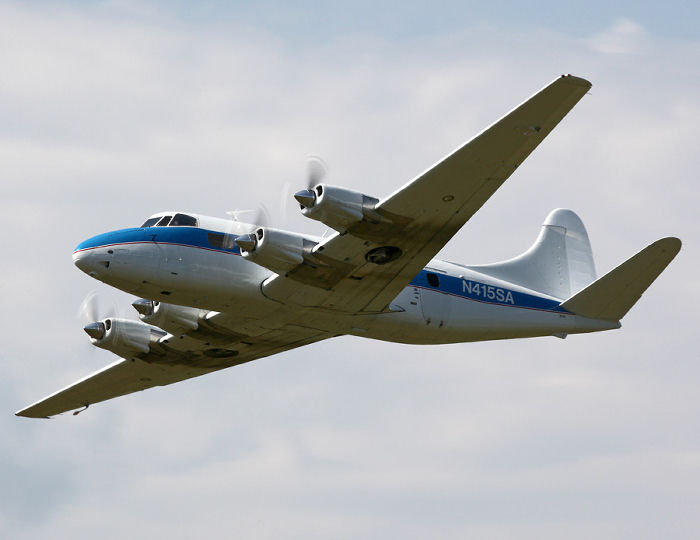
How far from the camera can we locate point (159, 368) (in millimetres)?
36656

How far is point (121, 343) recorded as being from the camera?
115ft

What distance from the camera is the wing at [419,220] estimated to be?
82.9 ft

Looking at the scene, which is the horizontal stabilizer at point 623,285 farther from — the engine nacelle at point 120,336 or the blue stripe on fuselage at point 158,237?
the engine nacelle at point 120,336

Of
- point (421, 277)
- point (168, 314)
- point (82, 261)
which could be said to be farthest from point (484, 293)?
point (82, 261)

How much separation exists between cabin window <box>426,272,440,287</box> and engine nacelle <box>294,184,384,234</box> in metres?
5.12

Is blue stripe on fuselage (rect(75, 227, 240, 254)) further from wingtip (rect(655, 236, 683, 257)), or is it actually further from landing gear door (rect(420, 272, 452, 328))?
wingtip (rect(655, 236, 683, 257))

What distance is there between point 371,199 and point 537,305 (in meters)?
9.14

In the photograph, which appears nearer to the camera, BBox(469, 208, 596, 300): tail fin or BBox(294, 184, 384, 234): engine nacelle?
BBox(294, 184, 384, 234): engine nacelle

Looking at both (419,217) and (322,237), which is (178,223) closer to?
(322,237)

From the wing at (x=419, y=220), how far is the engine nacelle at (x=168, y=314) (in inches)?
146

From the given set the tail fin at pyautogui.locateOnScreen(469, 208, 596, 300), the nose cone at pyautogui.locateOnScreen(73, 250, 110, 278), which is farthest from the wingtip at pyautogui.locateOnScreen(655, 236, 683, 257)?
the nose cone at pyautogui.locateOnScreen(73, 250, 110, 278)

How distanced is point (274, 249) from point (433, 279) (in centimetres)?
582

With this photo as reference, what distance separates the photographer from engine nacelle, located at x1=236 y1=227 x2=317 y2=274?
28.7 meters

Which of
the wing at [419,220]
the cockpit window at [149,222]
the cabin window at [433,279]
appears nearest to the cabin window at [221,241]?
the wing at [419,220]
